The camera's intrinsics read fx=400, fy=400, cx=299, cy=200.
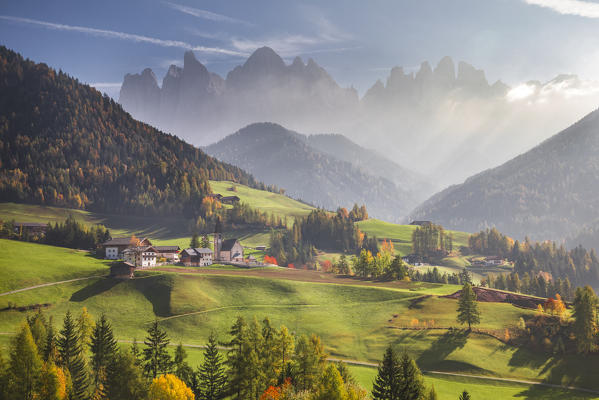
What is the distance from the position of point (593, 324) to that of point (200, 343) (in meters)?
79.7

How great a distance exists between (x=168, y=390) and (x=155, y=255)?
88.4m

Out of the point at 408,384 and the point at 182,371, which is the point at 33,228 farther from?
the point at 408,384

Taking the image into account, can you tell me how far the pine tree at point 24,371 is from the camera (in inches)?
1964

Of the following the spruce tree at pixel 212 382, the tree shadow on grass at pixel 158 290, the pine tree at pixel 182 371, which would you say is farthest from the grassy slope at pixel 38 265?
the spruce tree at pixel 212 382

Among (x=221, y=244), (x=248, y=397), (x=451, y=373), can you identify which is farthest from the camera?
(x=221, y=244)

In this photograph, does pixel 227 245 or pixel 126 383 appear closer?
pixel 126 383

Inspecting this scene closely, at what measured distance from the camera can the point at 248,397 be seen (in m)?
54.6

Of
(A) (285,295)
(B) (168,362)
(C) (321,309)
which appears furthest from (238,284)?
(B) (168,362)

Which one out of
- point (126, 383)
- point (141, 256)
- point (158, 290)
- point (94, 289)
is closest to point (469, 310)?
point (126, 383)

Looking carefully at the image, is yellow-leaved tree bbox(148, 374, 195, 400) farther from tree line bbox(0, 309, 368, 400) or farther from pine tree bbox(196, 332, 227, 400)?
pine tree bbox(196, 332, 227, 400)

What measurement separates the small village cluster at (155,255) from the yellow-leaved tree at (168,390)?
6647 cm

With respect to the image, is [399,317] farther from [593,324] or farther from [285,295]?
[593,324]

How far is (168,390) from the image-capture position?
50875 mm

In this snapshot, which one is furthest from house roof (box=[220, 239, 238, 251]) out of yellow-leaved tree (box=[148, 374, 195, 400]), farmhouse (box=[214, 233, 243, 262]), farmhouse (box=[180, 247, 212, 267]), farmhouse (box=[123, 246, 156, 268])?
yellow-leaved tree (box=[148, 374, 195, 400])
